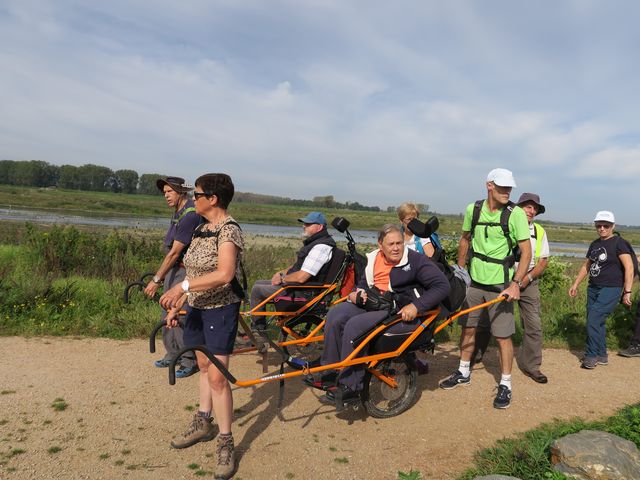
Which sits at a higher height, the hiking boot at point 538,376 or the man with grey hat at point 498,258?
the man with grey hat at point 498,258

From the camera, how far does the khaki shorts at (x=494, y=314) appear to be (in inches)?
186

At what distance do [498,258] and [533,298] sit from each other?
36.3 inches

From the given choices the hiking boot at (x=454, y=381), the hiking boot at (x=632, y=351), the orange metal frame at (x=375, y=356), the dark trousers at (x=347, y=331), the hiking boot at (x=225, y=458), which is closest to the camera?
the hiking boot at (x=225, y=458)

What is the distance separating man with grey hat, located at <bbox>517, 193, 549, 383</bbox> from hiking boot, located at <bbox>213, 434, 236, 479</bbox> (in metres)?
3.56

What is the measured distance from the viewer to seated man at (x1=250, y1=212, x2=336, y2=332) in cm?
512

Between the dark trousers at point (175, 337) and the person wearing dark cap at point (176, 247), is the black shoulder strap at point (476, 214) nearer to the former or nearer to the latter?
the person wearing dark cap at point (176, 247)

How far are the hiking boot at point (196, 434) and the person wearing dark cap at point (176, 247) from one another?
4.12 ft

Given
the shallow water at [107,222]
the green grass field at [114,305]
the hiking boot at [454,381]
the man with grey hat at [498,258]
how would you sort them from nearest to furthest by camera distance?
the green grass field at [114,305]
the man with grey hat at [498,258]
the hiking boot at [454,381]
the shallow water at [107,222]

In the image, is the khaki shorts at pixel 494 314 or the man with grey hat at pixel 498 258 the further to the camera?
the khaki shorts at pixel 494 314

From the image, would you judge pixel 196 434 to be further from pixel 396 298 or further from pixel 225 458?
pixel 396 298

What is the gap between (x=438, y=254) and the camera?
500cm

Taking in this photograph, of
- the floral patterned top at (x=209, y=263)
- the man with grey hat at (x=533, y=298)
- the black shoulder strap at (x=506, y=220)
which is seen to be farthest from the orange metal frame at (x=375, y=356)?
the man with grey hat at (x=533, y=298)

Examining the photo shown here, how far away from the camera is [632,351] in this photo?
6383 mm

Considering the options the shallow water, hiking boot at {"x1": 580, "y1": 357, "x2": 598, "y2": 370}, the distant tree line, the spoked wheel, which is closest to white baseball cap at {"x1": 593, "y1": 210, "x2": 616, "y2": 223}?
hiking boot at {"x1": 580, "y1": 357, "x2": 598, "y2": 370}
